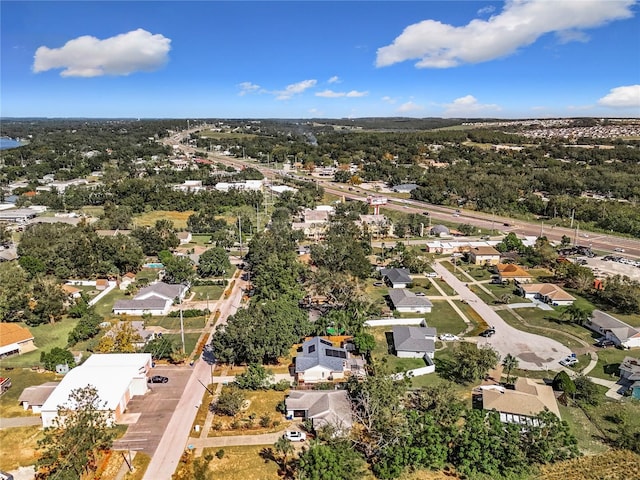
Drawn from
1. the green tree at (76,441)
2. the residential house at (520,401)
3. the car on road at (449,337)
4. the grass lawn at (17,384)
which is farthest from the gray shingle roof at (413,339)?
the grass lawn at (17,384)

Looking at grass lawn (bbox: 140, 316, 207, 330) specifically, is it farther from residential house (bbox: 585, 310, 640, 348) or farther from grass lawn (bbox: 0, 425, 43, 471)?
residential house (bbox: 585, 310, 640, 348)

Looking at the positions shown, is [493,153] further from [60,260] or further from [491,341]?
[60,260]

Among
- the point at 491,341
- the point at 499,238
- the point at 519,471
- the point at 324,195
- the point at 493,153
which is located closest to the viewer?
the point at 519,471

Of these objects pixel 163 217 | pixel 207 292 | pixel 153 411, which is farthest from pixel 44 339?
pixel 163 217

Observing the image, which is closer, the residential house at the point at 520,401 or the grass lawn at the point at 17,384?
the residential house at the point at 520,401

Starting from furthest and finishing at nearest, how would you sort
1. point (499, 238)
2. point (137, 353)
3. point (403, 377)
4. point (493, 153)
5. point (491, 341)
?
point (493, 153), point (499, 238), point (491, 341), point (137, 353), point (403, 377)

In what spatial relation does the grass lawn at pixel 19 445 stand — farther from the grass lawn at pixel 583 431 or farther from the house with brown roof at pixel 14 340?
the grass lawn at pixel 583 431

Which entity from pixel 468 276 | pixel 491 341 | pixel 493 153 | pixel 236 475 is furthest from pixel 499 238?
pixel 493 153
